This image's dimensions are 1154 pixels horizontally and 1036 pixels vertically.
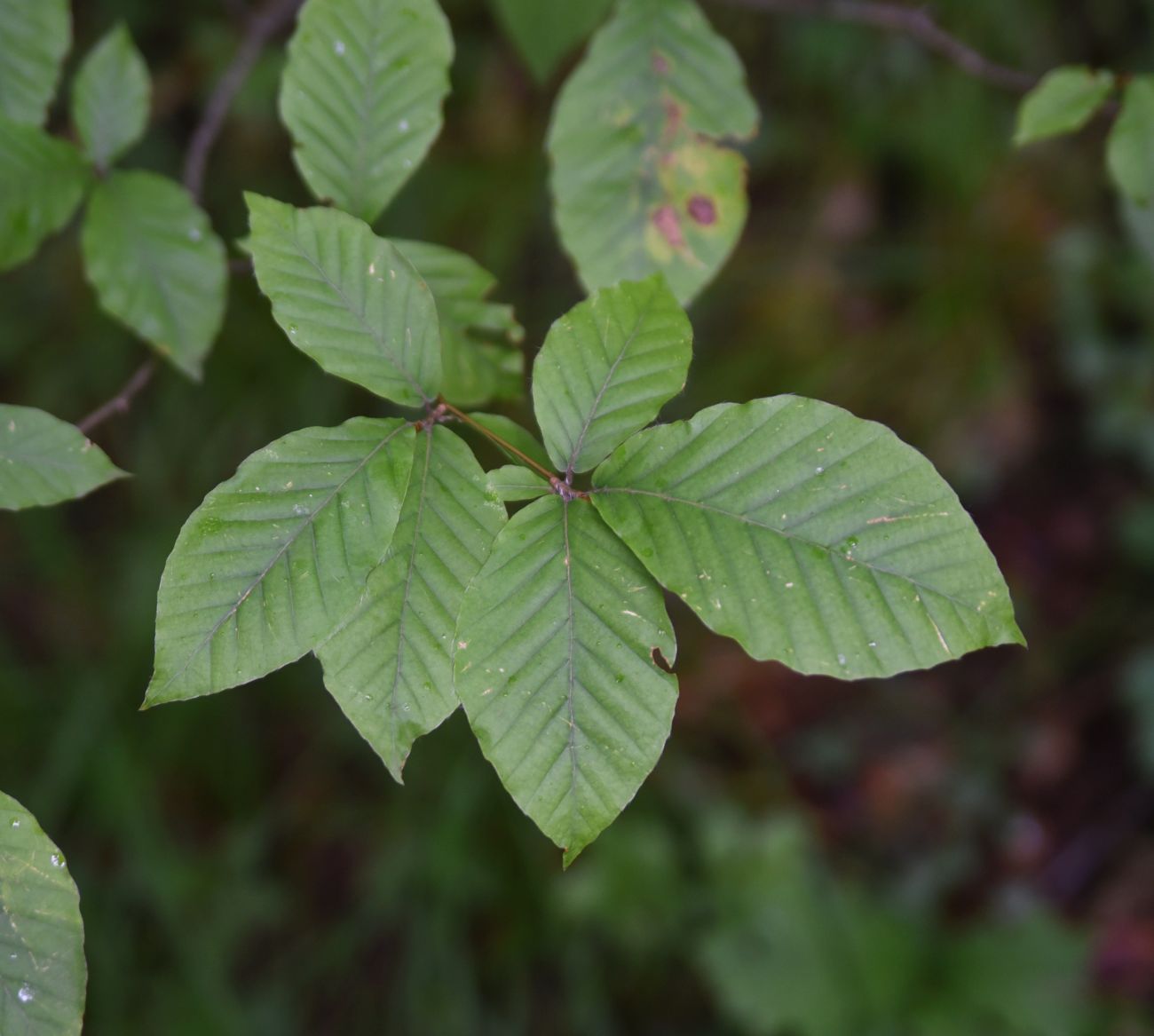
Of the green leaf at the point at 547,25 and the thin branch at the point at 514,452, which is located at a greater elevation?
the green leaf at the point at 547,25

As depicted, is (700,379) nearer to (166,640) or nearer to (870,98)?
(870,98)

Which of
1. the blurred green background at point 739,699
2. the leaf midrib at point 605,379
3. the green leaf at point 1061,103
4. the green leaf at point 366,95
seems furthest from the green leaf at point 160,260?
the blurred green background at point 739,699

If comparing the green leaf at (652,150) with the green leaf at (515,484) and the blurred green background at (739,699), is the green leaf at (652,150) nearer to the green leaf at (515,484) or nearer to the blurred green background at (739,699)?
the green leaf at (515,484)

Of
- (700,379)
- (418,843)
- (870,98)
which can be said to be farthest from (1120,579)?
(418,843)

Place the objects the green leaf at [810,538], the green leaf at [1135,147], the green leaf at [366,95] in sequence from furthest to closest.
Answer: the green leaf at [1135,147] < the green leaf at [366,95] < the green leaf at [810,538]

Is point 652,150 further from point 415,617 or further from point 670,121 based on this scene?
point 415,617

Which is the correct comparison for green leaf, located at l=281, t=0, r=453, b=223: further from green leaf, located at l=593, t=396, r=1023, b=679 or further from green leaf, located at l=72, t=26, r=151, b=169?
green leaf, located at l=593, t=396, r=1023, b=679
